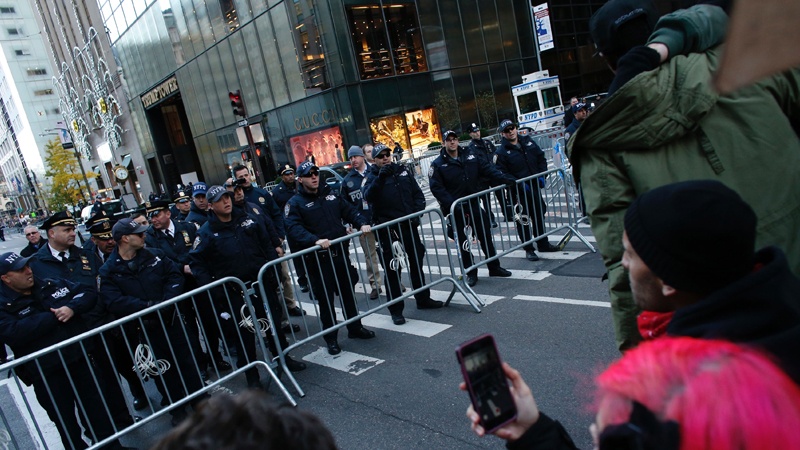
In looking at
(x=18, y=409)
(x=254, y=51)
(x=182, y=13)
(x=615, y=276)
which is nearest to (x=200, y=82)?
(x=182, y=13)

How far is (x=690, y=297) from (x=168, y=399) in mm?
4970

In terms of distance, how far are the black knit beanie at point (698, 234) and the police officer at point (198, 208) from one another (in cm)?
711

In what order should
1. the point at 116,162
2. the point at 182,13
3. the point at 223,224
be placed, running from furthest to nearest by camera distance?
the point at 116,162
the point at 182,13
the point at 223,224

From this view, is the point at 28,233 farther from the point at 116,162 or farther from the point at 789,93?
the point at 116,162

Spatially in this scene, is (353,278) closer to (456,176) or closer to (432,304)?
(432,304)

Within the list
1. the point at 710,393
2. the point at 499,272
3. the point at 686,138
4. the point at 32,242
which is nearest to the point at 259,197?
the point at 32,242

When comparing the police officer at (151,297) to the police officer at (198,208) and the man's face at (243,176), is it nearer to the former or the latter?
the police officer at (198,208)

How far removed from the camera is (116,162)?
50375mm

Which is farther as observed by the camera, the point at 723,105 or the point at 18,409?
the point at 18,409

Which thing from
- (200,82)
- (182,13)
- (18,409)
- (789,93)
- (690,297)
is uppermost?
(182,13)

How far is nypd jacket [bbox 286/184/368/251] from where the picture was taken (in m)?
6.22

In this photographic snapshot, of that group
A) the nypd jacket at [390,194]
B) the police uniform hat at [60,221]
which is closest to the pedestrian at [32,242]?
the police uniform hat at [60,221]

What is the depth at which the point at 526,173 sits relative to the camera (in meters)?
7.92

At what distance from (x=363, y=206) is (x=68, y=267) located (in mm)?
3476
